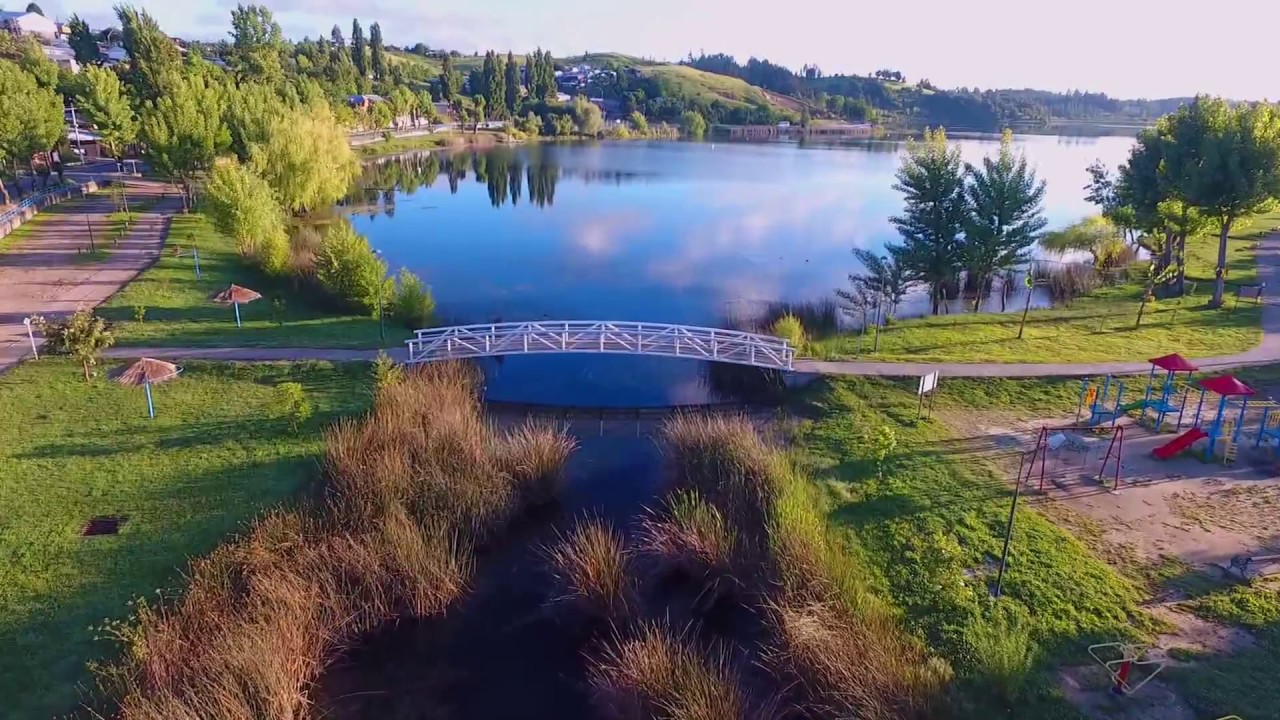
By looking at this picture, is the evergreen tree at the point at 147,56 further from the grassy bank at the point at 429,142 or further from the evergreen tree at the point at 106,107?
the grassy bank at the point at 429,142

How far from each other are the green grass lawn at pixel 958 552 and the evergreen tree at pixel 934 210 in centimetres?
1210

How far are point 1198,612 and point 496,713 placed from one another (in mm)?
13042

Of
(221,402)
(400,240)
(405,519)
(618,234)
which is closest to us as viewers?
(405,519)

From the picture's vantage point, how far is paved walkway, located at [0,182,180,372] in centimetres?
2823

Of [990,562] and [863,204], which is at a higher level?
[863,204]

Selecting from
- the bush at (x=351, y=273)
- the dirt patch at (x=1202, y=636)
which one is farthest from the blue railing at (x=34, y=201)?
the dirt patch at (x=1202, y=636)

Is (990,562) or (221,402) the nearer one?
(990,562)

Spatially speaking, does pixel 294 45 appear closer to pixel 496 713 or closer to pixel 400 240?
pixel 400 240

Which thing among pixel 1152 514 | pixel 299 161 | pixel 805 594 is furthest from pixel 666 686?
pixel 299 161

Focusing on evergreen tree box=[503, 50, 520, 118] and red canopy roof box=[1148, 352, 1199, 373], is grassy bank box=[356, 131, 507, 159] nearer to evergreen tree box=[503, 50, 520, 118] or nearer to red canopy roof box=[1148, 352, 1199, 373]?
evergreen tree box=[503, 50, 520, 118]

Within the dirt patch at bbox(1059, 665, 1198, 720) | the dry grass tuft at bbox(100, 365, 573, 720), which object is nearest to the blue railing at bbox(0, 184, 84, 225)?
the dry grass tuft at bbox(100, 365, 573, 720)

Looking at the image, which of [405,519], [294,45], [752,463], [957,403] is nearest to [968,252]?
[957,403]

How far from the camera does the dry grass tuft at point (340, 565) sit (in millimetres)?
11062

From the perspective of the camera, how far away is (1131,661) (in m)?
11.6
